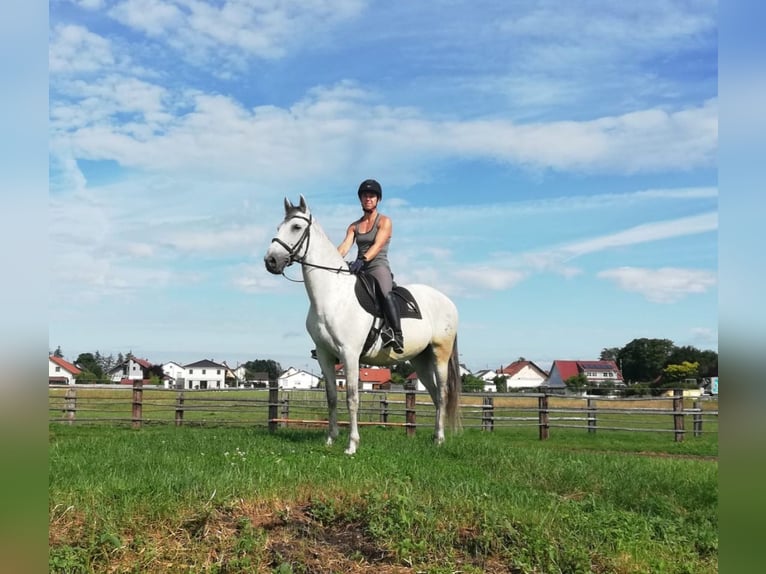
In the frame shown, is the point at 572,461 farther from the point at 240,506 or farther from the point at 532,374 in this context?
the point at 532,374

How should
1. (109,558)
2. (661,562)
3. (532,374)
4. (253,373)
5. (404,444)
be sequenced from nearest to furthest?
(109,558), (661,562), (404,444), (532,374), (253,373)

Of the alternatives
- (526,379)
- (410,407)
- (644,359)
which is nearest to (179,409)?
(410,407)

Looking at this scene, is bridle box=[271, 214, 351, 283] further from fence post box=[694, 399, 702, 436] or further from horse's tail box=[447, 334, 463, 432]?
fence post box=[694, 399, 702, 436]

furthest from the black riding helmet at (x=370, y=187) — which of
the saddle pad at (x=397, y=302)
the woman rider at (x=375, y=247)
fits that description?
the saddle pad at (x=397, y=302)

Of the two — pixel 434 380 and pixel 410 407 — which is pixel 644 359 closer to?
pixel 410 407

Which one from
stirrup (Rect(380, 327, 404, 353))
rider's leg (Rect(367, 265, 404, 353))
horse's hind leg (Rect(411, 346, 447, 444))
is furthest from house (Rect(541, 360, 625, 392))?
rider's leg (Rect(367, 265, 404, 353))

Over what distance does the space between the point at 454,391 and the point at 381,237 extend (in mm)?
3376

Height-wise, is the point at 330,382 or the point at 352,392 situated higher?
the point at 330,382

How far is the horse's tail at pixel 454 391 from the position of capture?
10.7m

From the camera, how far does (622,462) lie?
892 centimetres

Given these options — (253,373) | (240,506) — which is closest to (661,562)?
(240,506)

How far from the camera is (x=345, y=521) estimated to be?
4.76 meters

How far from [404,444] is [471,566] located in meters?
5.24

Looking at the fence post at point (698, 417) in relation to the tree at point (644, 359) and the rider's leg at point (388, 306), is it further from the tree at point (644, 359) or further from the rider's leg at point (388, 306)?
the tree at point (644, 359)
